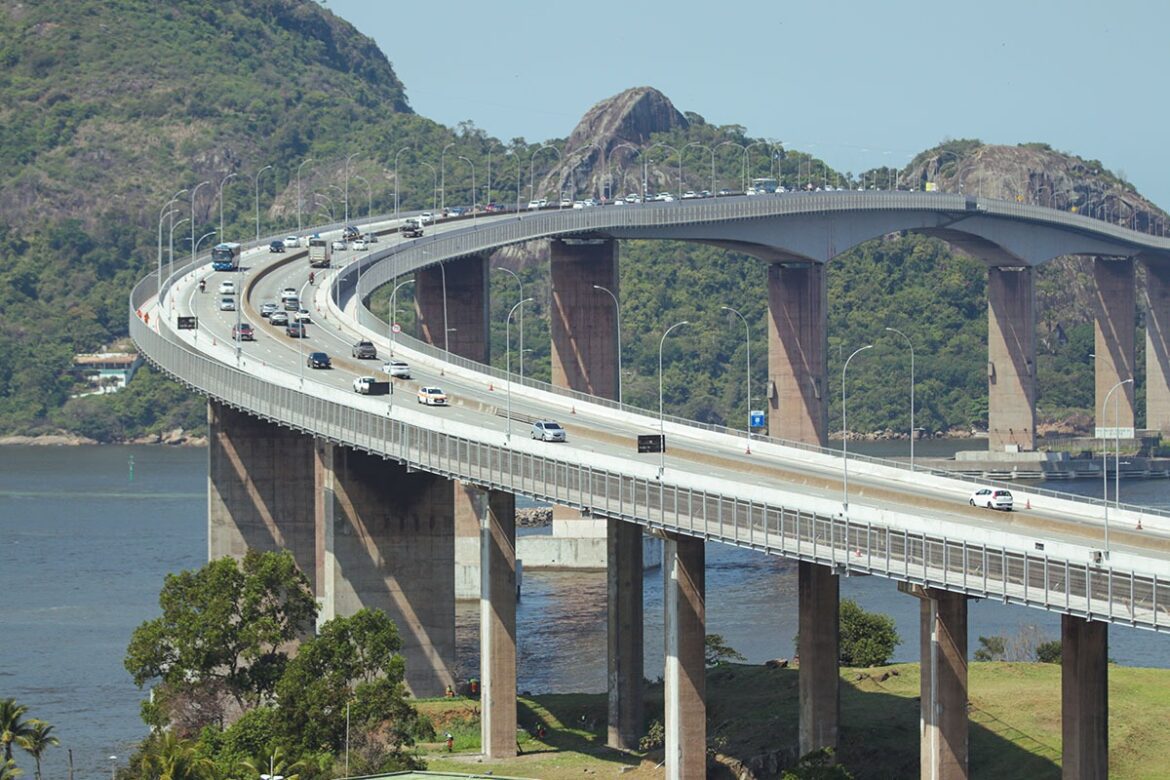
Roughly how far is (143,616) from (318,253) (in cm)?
4107

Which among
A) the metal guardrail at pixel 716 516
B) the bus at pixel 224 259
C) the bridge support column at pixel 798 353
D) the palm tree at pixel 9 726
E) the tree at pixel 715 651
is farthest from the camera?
the bridge support column at pixel 798 353

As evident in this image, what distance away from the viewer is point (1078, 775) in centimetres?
6556

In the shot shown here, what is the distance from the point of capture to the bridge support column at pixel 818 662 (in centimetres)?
7819

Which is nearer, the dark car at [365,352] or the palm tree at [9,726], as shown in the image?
the palm tree at [9,726]

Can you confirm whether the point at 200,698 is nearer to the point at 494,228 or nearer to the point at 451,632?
the point at 451,632

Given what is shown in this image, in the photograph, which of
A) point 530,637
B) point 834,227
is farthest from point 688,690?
point 834,227

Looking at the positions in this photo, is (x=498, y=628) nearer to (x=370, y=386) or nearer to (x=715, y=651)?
(x=715, y=651)

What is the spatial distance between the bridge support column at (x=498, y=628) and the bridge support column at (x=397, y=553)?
13.8 meters

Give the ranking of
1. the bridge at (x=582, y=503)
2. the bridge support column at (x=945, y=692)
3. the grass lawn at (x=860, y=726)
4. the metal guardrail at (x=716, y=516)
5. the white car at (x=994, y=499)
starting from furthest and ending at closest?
the grass lawn at (x=860, y=726), the white car at (x=994, y=499), the bridge support column at (x=945, y=692), the bridge at (x=582, y=503), the metal guardrail at (x=716, y=516)

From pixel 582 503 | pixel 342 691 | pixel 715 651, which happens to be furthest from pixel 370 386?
pixel 582 503

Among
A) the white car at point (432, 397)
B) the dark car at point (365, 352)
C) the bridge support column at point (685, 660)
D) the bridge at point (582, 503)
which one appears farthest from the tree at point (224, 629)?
the dark car at point (365, 352)

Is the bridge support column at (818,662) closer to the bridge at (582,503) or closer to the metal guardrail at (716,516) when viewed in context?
the bridge at (582,503)

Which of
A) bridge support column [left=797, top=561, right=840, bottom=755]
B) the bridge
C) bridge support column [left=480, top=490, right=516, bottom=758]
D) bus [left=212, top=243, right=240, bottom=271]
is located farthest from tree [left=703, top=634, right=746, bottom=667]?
bus [left=212, top=243, right=240, bottom=271]

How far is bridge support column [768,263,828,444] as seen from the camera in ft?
609
